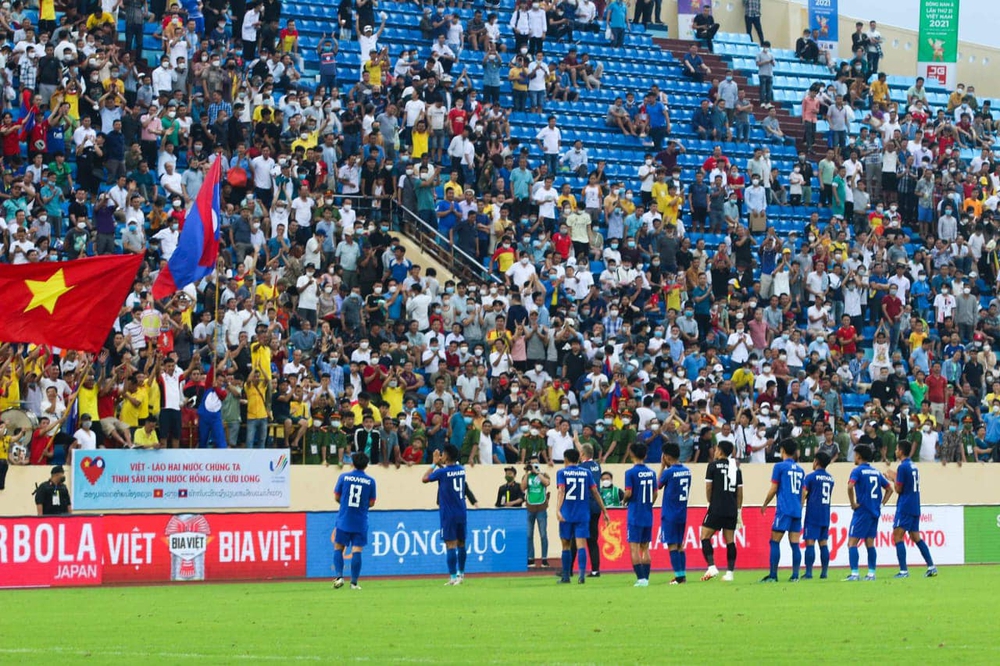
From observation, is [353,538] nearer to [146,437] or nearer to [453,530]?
[453,530]

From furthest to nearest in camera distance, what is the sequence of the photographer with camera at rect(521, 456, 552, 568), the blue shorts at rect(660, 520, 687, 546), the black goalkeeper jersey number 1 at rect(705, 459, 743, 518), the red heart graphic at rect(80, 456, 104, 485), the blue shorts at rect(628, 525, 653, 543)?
1. the photographer with camera at rect(521, 456, 552, 568)
2. the red heart graphic at rect(80, 456, 104, 485)
3. the black goalkeeper jersey number 1 at rect(705, 459, 743, 518)
4. the blue shorts at rect(628, 525, 653, 543)
5. the blue shorts at rect(660, 520, 687, 546)

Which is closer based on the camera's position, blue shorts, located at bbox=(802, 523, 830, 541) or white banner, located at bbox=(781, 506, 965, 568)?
blue shorts, located at bbox=(802, 523, 830, 541)

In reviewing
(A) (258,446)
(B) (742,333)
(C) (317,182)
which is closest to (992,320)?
(B) (742,333)

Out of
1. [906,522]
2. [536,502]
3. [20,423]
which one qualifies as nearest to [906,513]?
[906,522]

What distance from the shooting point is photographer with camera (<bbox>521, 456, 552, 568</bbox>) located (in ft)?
90.0

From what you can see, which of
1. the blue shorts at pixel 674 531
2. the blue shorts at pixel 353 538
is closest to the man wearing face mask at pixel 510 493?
the blue shorts at pixel 353 538

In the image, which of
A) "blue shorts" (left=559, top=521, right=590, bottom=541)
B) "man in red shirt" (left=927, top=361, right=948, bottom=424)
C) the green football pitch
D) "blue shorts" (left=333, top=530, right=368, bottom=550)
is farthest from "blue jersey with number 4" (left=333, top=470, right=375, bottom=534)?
"man in red shirt" (left=927, top=361, right=948, bottom=424)

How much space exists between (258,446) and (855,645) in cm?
1625

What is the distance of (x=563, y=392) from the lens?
31438 mm

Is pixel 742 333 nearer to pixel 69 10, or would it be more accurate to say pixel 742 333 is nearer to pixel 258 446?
pixel 258 446

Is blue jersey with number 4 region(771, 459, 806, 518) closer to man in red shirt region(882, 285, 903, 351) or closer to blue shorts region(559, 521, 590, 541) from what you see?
blue shorts region(559, 521, 590, 541)

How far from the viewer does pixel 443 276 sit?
35000 millimetres

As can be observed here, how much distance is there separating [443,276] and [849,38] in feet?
76.3

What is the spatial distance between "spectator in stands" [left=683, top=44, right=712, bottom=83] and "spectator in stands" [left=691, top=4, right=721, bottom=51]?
1.79 metres
